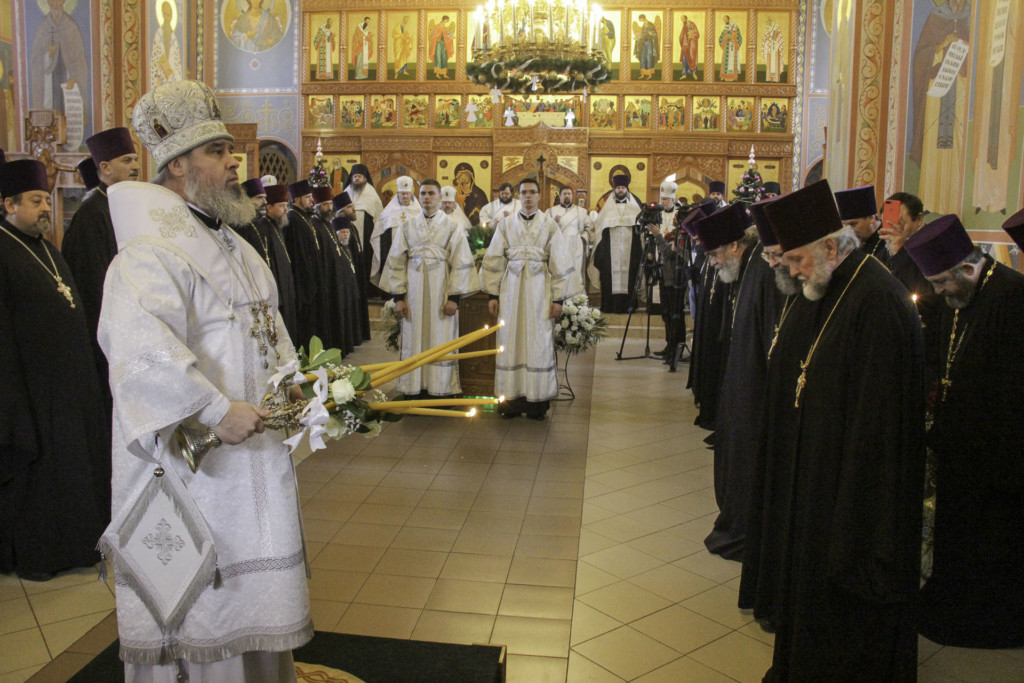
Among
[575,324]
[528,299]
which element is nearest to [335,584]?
[528,299]

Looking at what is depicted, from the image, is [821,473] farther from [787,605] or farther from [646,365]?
[646,365]

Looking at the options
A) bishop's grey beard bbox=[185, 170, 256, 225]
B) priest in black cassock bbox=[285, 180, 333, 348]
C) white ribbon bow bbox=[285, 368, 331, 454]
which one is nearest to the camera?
white ribbon bow bbox=[285, 368, 331, 454]

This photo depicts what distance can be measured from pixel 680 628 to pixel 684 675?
43 cm

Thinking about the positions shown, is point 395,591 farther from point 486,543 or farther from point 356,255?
point 356,255

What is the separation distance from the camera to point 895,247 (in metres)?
5.15

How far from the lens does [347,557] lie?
4602 millimetres

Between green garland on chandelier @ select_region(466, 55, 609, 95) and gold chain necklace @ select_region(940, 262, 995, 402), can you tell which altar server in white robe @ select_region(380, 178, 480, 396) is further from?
gold chain necklace @ select_region(940, 262, 995, 402)

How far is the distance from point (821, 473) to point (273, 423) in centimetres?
184

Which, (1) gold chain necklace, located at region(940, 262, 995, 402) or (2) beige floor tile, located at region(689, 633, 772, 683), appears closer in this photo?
(2) beige floor tile, located at region(689, 633, 772, 683)

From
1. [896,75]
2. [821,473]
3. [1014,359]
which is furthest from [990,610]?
[896,75]

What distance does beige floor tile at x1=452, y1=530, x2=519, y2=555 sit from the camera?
4.71 metres

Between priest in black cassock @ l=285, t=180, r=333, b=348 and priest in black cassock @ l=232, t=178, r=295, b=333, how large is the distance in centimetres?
75

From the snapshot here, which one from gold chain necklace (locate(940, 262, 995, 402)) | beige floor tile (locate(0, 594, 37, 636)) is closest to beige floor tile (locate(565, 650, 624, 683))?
gold chain necklace (locate(940, 262, 995, 402))

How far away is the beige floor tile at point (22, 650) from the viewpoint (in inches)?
136
